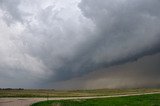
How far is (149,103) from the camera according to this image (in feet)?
213

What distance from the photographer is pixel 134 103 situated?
63844 mm

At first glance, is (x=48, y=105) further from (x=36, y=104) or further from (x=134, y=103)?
(x=134, y=103)

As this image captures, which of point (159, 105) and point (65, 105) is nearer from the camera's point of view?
point (65, 105)

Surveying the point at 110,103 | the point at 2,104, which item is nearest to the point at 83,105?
Answer: the point at 110,103

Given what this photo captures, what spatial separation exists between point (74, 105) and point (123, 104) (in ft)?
30.8

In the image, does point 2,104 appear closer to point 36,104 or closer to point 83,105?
point 36,104

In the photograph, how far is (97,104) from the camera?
A: 61.2m

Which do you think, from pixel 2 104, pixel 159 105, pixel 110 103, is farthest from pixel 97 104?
pixel 2 104

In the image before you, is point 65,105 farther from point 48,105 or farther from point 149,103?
point 149,103

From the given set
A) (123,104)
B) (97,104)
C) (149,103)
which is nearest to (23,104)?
(97,104)

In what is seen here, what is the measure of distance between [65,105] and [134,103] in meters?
13.6

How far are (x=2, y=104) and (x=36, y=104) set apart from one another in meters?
6.42

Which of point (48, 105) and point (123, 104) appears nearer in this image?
point (48, 105)

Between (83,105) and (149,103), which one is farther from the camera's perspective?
(149,103)
